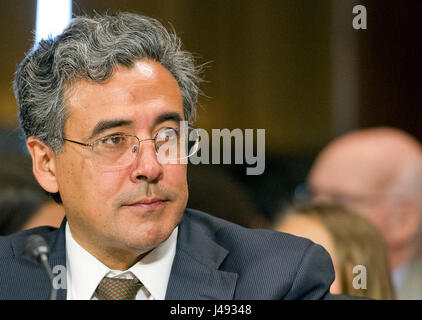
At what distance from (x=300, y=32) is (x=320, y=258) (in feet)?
2.63

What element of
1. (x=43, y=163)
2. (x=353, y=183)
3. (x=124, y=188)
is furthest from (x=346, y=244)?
(x=43, y=163)

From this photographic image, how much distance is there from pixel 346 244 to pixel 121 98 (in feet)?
3.03

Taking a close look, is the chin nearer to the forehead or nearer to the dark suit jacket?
the dark suit jacket

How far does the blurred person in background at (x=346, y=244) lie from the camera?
6.55 ft

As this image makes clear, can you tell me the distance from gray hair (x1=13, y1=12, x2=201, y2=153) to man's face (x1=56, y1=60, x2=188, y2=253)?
3 cm

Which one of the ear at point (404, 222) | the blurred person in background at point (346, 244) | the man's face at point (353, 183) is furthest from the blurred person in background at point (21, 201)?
the ear at point (404, 222)

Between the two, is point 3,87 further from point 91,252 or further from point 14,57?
point 91,252

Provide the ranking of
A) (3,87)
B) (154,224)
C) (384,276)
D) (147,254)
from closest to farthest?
(154,224)
(147,254)
(3,87)
(384,276)

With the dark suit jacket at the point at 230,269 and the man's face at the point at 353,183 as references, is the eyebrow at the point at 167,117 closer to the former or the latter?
the dark suit jacket at the point at 230,269

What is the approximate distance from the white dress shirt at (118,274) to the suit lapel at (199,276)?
0.03 m

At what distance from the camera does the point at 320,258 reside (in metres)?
1.75

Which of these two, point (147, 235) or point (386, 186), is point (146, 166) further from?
point (386, 186)

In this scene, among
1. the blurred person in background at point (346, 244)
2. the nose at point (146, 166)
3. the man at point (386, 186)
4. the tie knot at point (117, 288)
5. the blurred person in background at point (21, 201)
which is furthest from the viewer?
the man at point (386, 186)

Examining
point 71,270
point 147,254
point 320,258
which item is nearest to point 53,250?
point 71,270
